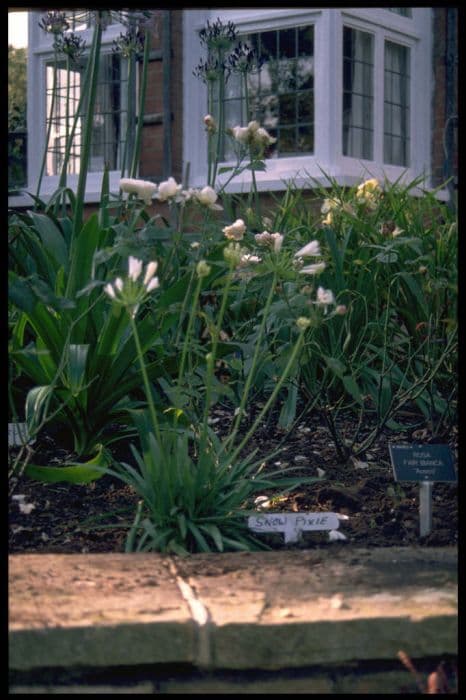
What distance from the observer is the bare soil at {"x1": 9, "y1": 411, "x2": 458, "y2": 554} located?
210 cm

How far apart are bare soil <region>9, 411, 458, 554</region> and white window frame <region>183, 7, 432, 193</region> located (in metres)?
4.00

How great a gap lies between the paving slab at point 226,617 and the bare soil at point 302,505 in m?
0.35

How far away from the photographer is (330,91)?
21.9 feet

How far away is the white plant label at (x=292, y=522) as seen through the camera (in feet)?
6.65

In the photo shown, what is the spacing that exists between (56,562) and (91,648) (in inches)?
13.7

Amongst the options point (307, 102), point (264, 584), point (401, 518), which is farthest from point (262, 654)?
point (307, 102)

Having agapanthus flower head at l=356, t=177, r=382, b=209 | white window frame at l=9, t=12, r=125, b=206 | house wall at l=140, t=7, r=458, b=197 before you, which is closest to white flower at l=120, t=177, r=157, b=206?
agapanthus flower head at l=356, t=177, r=382, b=209

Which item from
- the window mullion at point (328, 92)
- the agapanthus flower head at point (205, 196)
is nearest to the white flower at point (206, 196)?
the agapanthus flower head at point (205, 196)

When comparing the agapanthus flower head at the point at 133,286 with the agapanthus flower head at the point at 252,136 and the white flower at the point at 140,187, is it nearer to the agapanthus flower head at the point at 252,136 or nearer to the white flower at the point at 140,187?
the white flower at the point at 140,187

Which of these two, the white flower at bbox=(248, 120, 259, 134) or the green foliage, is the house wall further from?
the white flower at bbox=(248, 120, 259, 134)

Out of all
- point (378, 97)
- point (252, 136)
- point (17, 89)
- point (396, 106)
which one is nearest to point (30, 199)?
point (378, 97)

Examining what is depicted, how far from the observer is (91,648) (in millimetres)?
1479

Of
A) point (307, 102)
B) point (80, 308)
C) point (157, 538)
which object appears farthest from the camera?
point (307, 102)
